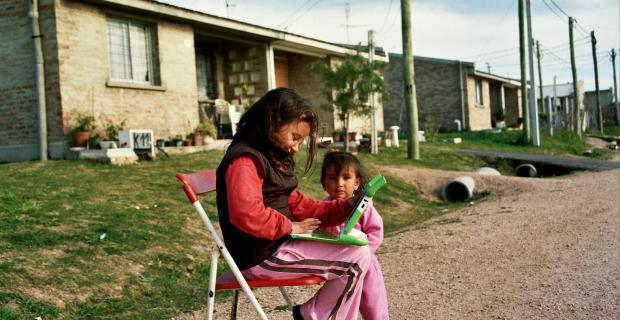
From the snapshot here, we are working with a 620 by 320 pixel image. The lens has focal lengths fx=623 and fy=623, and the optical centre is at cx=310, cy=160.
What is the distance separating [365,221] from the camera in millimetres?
3725

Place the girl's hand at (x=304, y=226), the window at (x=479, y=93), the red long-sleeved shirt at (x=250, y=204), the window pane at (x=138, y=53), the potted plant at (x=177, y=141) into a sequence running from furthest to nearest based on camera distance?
the window at (x=479, y=93)
the potted plant at (x=177, y=141)
the window pane at (x=138, y=53)
the girl's hand at (x=304, y=226)
the red long-sleeved shirt at (x=250, y=204)

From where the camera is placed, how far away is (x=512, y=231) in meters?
7.35

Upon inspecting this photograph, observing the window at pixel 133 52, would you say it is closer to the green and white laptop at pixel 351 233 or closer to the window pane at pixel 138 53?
the window pane at pixel 138 53

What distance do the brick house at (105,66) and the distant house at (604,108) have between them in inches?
1631

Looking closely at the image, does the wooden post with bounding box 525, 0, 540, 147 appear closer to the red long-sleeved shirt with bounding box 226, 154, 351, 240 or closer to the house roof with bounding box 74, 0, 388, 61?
the house roof with bounding box 74, 0, 388, 61

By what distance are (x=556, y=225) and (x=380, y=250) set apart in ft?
7.43

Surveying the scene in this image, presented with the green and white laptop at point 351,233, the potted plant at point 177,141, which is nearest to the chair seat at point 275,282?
the green and white laptop at point 351,233

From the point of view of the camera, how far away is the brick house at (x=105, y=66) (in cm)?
1216

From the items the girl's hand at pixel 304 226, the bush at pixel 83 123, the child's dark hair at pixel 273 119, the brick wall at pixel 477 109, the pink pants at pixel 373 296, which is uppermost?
the brick wall at pixel 477 109

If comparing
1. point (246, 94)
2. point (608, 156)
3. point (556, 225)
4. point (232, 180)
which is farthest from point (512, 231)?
point (608, 156)

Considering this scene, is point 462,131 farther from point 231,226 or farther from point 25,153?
point 231,226

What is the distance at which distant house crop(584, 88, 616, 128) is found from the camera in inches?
2018

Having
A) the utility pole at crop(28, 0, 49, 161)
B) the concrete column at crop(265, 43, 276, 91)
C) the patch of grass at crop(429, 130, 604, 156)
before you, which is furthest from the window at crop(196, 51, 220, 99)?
the patch of grass at crop(429, 130, 604, 156)

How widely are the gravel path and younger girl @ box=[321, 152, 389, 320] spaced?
2.73ft
